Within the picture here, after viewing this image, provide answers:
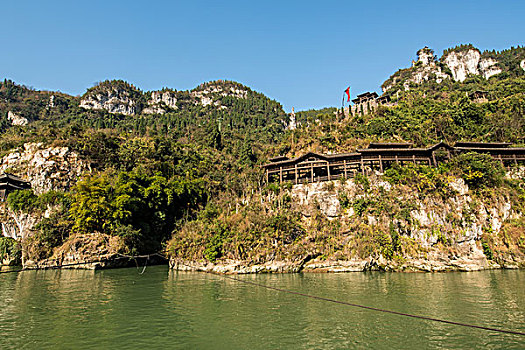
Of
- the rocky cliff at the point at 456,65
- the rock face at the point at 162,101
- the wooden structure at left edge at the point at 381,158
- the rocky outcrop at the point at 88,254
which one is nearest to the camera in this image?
the rocky outcrop at the point at 88,254

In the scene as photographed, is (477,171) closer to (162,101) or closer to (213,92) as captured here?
(213,92)

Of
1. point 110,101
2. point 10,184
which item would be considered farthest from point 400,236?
point 110,101

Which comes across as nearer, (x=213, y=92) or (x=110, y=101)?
(x=110, y=101)

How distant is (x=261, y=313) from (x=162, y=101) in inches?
4387

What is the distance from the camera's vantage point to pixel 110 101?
339 feet

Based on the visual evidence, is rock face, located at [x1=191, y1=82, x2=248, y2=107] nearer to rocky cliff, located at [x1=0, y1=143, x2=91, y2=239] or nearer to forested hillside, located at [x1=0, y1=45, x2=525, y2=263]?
forested hillside, located at [x1=0, y1=45, x2=525, y2=263]

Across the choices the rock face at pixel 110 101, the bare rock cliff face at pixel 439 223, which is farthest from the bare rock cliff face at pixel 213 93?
the bare rock cliff face at pixel 439 223

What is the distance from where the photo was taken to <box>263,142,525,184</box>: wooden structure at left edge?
29.7 meters

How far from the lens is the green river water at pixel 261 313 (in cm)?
947

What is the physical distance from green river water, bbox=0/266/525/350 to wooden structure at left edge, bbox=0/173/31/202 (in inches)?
876

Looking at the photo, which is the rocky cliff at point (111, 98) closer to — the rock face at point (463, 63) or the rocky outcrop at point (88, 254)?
the rocky outcrop at point (88, 254)

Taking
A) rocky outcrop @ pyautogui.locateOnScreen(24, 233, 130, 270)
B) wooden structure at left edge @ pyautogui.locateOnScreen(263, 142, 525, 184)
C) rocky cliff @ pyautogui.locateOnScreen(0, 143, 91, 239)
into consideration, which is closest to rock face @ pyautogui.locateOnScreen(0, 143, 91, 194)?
rocky cliff @ pyautogui.locateOnScreen(0, 143, 91, 239)

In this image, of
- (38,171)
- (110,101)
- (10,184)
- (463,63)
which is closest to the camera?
(10,184)

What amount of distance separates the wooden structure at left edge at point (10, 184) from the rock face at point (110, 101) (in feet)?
235
